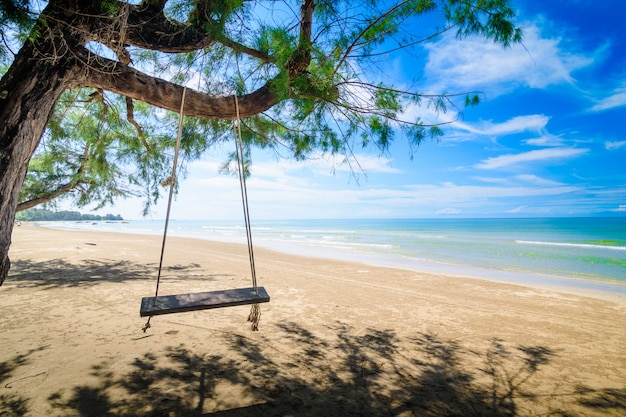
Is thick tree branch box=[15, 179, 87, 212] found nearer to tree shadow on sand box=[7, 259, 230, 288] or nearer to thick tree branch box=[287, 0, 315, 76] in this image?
tree shadow on sand box=[7, 259, 230, 288]

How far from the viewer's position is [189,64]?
341 cm

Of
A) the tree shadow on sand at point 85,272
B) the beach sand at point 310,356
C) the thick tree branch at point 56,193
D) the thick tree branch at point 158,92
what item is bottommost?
the tree shadow on sand at point 85,272

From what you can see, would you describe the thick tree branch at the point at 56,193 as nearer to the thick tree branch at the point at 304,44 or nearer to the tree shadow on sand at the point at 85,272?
the tree shadow on sand at the point at 85,272

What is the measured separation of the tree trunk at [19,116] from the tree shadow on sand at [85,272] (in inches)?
167

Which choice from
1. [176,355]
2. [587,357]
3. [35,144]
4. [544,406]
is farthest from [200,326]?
[587,357]

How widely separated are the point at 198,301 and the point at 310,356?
3.92 ft

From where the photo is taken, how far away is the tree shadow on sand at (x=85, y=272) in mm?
5438

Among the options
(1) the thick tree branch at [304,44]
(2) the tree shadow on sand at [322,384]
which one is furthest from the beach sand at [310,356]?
(1) the thick tree branch at [304,44]

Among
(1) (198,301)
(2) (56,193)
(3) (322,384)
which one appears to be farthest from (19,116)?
(2) (56,193)

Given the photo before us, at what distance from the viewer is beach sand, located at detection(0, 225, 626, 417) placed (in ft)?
6.81

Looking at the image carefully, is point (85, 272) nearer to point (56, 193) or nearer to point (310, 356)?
point (56, 193)

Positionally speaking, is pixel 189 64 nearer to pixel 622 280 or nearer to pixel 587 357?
pixel 587 357

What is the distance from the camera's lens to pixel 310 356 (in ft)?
9.37

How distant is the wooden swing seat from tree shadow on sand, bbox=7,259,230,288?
4.04 metres
